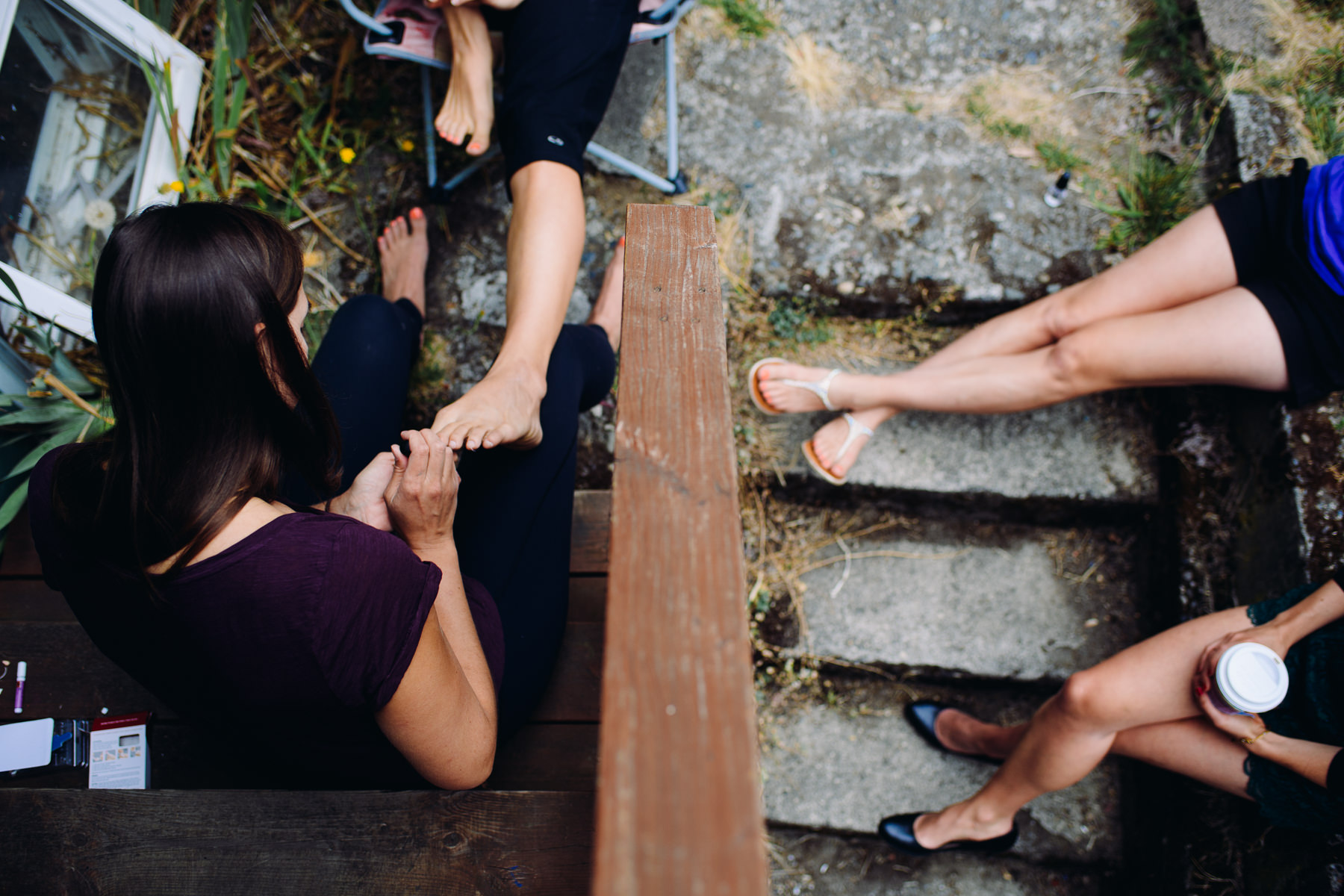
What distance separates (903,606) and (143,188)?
301 cm

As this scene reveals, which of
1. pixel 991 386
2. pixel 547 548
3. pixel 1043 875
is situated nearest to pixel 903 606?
pixel 991 386

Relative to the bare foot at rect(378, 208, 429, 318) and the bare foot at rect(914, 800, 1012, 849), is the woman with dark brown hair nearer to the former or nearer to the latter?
the bare foot at rect(378, 208, 429, 318)

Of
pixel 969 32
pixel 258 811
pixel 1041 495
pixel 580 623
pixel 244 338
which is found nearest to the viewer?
pixel 244 338

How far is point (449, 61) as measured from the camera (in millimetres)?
2293

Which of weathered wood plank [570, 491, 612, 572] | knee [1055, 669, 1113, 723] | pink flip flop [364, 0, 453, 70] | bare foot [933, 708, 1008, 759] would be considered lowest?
bare foot [933, 708, 1008, 759]

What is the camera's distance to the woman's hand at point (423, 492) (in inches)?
50.8

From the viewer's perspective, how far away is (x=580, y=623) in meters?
1.80

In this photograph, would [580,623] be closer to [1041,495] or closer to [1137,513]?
[1041,495]

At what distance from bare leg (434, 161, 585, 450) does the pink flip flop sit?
669mm

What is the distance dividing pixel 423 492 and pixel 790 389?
1.37 metres

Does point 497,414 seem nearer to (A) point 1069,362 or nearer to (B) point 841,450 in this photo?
(B) point 841,450

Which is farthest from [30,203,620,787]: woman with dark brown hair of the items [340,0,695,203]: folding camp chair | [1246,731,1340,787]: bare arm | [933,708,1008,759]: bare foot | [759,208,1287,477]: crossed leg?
[1246,731,1340,787]: bare arm

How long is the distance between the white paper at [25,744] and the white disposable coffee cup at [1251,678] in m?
2.74

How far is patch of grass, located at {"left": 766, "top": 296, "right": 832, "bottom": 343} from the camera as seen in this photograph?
2.46 metres
